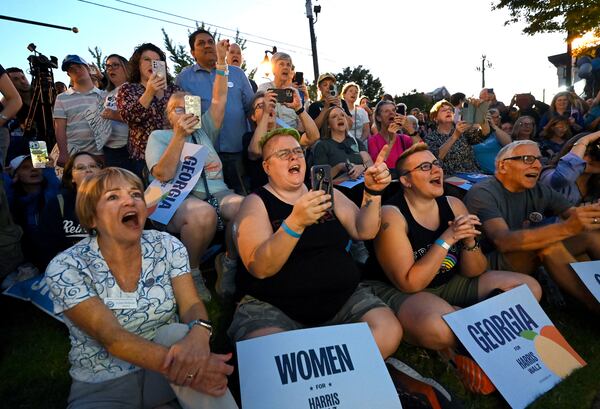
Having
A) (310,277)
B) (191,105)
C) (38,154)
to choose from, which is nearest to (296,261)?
(310,277)

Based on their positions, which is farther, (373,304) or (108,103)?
Result: (108,103)

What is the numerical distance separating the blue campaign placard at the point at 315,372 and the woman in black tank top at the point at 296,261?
146 mm

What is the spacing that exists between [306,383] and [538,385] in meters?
1.39

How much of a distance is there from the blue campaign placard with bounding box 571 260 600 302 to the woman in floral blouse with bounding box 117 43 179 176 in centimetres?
355

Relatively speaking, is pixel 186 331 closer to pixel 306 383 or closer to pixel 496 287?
pixel 306 383

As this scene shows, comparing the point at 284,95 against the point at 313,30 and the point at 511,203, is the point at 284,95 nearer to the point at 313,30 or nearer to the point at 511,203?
the point at 511,203

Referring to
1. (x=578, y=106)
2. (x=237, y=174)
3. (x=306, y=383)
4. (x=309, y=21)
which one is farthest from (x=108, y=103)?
(x=309, y=21)

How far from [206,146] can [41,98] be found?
3582 mm

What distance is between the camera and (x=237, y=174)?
4.17 metres

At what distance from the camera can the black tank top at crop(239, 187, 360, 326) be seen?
244cm

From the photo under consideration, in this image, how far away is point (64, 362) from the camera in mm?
2820

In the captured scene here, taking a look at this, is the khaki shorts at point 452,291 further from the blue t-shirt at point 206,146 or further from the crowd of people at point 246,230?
the blue t-shirt at point 206,146

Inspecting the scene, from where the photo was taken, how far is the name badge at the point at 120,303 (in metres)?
1.92

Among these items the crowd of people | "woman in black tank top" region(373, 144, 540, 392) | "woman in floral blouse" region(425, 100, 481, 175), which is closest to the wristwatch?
the crowd of people
